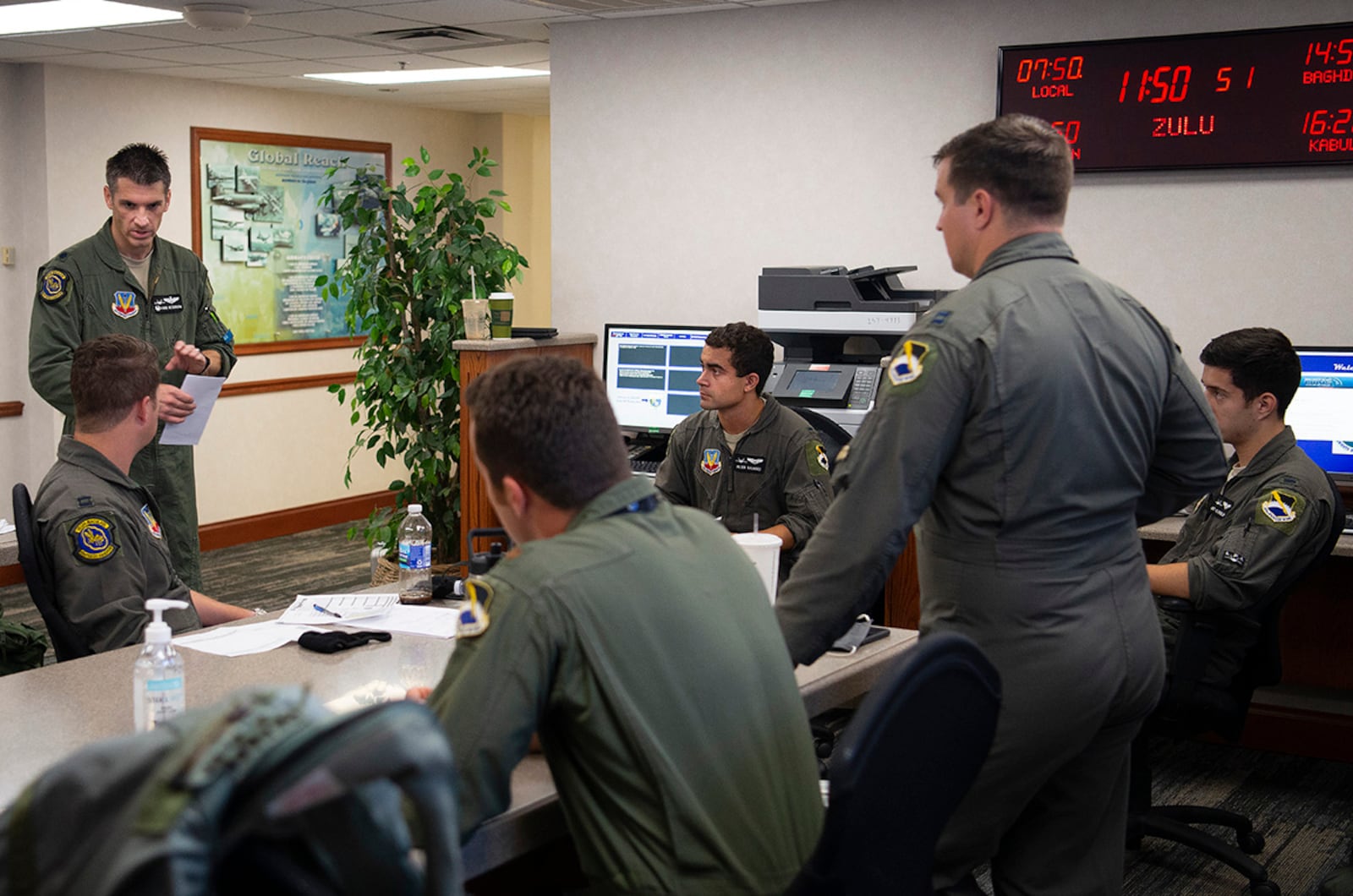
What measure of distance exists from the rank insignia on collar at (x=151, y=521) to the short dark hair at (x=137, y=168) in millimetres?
1453

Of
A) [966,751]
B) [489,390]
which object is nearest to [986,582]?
[966,751]

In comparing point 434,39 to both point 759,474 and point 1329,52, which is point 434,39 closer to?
point 759,474

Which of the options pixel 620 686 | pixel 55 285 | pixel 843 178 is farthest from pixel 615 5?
pixel 620 686

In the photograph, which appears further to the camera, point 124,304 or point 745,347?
point 124,304

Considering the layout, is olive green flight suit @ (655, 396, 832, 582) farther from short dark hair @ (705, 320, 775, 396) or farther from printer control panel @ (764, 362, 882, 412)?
printer control panel @ (764, 362, 882, 412)

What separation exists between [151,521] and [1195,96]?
3.33m

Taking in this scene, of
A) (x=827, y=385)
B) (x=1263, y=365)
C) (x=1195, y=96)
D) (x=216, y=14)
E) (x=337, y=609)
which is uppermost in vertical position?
(x=216, y=14)

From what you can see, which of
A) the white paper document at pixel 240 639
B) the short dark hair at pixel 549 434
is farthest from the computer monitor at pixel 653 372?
the short dark hair at pixel 549 434

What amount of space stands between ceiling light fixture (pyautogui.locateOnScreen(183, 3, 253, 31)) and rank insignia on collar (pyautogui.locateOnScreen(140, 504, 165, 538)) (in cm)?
260

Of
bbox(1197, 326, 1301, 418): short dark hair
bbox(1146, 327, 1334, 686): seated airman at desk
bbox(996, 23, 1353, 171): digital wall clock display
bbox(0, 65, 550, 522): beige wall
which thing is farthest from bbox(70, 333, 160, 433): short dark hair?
bbox(0, 65, 550, 522): beige wall

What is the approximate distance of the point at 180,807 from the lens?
76cm

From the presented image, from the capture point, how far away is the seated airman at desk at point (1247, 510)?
301cm

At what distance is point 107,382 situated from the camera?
8.41 feet

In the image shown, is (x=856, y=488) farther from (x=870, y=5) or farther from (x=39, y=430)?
(x=39, y=430)
